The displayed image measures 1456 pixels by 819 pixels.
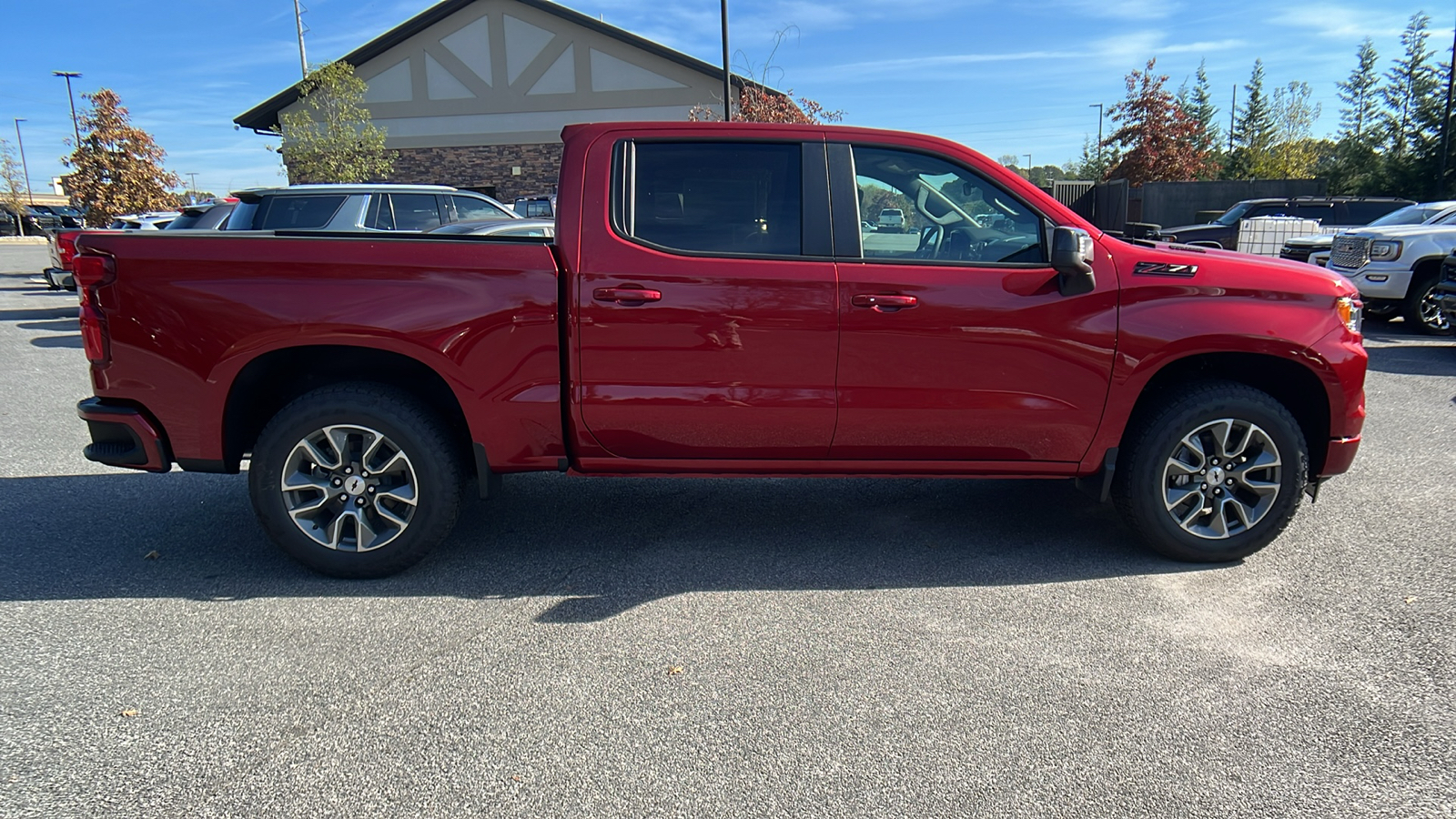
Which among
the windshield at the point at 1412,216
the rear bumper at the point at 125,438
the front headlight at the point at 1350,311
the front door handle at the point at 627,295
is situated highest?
the windshield at the point at 1412,216

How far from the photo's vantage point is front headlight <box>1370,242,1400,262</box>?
38.1 ft

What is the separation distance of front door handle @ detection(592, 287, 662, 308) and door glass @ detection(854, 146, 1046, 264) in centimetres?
97

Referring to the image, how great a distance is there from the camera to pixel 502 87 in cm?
2966

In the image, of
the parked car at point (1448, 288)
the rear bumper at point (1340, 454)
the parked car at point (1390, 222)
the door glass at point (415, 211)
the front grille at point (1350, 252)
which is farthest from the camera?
the parked car at point (1390, 222)

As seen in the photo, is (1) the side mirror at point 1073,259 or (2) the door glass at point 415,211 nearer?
(1) the side mirror at point 1073,259

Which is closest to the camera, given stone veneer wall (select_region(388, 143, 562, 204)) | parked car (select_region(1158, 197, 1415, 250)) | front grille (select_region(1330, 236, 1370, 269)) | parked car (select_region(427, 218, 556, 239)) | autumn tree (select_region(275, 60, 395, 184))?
Result: parked car (select_region(427, 218, 556, 239))

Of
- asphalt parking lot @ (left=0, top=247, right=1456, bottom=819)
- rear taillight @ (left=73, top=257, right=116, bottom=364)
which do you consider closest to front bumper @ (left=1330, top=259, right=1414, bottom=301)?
asphalt parking lot @ (left=0, top=247, right=1456, bottom=819)

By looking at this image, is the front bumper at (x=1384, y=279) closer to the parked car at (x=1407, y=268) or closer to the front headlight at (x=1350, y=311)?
the parked car at (x=1407, y=268)

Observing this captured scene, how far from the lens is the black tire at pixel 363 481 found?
3971mm

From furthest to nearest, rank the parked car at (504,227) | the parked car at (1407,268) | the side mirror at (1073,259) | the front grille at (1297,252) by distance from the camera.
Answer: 1. the front grille at (1297,252)
2. the parked car at (1407,268)
3. the parked car at (504,227)
4. the side mirror at (1073,259)

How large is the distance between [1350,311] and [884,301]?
2202 mm

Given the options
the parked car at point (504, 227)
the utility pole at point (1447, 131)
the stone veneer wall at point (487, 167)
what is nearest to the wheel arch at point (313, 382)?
the parked car at point (504, 227)

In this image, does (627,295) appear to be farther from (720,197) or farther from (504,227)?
(504,227)

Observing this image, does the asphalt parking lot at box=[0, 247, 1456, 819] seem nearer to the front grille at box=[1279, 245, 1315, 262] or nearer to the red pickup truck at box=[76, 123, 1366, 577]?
the red pickup truck at box=[76, 123, 1366, 577]
